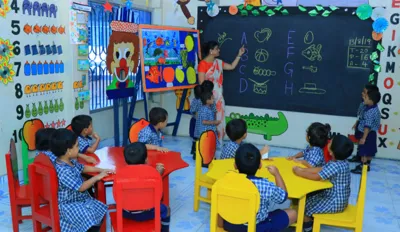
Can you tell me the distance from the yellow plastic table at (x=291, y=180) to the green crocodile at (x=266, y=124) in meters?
2.85

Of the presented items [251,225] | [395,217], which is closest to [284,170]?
[251,225]

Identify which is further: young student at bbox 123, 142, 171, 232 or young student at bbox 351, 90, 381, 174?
young student at bbox 351, 90, 381, 174

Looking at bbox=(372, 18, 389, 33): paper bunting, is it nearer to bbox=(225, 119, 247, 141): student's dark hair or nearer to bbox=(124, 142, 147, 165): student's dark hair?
bbox=(225, 119, 247, 141): student's dark hair

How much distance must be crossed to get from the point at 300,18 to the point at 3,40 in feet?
12.7

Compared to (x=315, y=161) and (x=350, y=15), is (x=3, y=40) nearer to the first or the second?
(x=315, y=161)

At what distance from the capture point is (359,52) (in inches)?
217

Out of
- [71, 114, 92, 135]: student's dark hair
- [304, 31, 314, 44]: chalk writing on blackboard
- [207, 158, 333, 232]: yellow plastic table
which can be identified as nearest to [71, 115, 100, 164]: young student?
[71, 114, 92, 135]: student's dark hair

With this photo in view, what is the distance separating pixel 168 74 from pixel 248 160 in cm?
343

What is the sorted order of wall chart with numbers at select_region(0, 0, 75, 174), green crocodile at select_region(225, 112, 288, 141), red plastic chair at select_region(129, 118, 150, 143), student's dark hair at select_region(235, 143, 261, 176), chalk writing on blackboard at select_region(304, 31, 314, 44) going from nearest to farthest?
student's dark hair at select_region(235, 143, 261, 176) < red plastic chair at select_region(129, 118, 150, 143) < wall chart with numbers at select_region(0, 0, 75, 174) < chalk writing on blackboard at select_region(304, 31, 314, 44) < green crocodile at select_region(225, 112, 288, 141)

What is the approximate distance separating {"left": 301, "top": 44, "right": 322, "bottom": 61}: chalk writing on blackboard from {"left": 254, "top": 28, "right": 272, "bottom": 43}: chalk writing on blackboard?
58 centimetres

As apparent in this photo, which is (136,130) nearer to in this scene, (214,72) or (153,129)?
(153,129)

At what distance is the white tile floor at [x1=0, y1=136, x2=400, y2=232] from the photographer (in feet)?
11.2

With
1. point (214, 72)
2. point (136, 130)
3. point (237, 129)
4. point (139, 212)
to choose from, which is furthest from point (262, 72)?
point (139, 212)

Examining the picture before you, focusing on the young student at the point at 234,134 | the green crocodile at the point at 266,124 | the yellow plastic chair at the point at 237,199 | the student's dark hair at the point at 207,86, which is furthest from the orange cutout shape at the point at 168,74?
the yellow plastic chair at the point at 237,199
